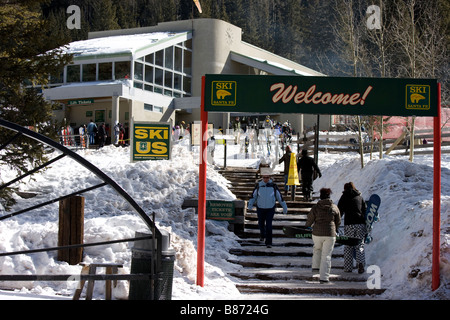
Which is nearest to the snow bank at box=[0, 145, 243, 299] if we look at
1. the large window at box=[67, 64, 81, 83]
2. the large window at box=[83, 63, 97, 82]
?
the large window at box=[83, 63, 97, 82]

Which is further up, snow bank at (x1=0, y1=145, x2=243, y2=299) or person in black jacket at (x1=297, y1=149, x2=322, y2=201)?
person in black jacket at (x1=297, y1=149, x2=322, y2=201)

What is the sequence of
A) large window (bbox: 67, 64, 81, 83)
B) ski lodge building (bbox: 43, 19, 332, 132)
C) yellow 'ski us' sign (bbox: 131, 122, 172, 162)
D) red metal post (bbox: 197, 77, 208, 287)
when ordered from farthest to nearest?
1. large window (bbox: 67, 64, 81, 83)
2. ski lodge building (bbox: 43, 19, 332, 132)
3. yellow 'ski us' sign (bbox: 131, 122, 172, 162)
4. red metal post (bbox: 197, 77, 208, 287)

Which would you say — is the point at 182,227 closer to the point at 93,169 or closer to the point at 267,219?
the point at 267,219

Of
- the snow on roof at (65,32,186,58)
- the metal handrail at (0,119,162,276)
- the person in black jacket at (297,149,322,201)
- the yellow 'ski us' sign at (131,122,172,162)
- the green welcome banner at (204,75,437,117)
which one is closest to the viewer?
the metal handrail at (0,119,162,276)

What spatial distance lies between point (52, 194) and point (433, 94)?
354 inches

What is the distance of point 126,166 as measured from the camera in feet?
49.3

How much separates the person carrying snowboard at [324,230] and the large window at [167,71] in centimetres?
2880

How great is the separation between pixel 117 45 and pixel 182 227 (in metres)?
30.5

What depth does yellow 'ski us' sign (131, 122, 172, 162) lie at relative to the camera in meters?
14.8

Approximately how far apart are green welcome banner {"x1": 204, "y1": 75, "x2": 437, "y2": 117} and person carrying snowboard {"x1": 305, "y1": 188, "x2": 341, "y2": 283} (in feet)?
5.00

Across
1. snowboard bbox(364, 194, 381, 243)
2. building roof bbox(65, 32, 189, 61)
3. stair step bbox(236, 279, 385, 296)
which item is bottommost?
stair step bbox(236, 279, 385, 296)

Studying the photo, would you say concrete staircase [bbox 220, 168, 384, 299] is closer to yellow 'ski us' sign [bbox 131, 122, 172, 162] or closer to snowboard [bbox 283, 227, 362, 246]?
snowboard [bbox 283, 227, 362, 246]
